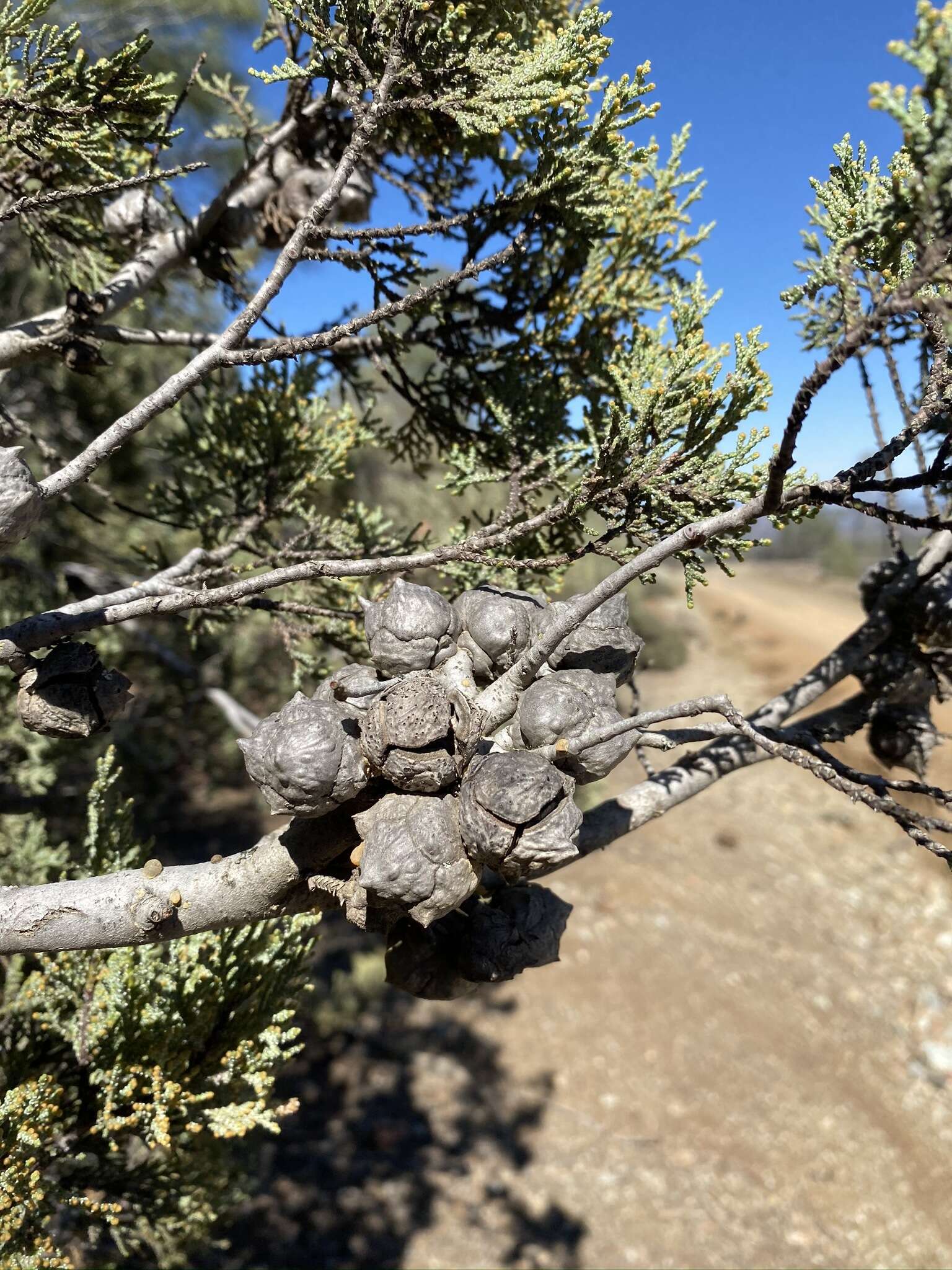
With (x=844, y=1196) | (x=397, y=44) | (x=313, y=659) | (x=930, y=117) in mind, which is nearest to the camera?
(x=930, y=117)

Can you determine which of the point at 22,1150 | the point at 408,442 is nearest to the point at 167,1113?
the point at 22,1150

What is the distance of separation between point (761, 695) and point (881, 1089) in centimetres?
1368

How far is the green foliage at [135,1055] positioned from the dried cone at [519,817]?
1.24 meters

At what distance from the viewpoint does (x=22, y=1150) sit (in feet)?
6.97

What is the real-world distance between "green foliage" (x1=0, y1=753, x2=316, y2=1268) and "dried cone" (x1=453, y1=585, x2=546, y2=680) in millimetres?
1350

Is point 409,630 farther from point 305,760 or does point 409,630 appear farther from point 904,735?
point 904,735

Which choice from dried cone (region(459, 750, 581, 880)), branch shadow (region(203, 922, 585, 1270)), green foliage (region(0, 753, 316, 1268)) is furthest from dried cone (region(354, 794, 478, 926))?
branch shadow (region(203, 922, 585, 1270))

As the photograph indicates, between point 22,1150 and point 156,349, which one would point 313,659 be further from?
point 156,349

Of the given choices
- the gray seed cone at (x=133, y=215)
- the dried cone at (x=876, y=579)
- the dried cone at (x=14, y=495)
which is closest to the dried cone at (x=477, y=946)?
the dried cone at (x=14, y=495)

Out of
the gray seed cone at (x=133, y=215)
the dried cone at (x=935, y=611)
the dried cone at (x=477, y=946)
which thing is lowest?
the dried cone at (x=477, y=946)

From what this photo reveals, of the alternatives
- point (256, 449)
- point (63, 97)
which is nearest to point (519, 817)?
point (63, 97)

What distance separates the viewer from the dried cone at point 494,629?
76.5 inches

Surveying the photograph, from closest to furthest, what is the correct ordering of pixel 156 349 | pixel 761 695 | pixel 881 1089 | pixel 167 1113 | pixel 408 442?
1. pixel 167 1113
2. pixel 408 442
3. pixel 881 1089
4. pixel 156 349
5. pixel 761 695

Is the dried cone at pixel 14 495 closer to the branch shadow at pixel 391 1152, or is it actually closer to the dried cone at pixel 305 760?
the dried cone at pixel 305 760
